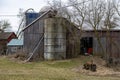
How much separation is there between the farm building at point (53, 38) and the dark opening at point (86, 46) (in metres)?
2.24

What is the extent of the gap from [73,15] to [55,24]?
2.20 m

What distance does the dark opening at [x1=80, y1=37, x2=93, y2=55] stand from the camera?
1284 inches

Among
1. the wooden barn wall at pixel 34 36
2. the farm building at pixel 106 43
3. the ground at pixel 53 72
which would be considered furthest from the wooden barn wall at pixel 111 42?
the wooden barn wall at pixel 34 36

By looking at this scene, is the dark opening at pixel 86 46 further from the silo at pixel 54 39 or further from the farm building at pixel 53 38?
the silo at pixel 54 39

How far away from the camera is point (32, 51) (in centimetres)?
3152

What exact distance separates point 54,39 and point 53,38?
0.15m

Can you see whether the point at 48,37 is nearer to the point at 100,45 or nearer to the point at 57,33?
the point at 57,33

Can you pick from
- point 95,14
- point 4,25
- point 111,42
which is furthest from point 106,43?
point 4,25

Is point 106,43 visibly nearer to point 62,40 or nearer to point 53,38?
A: point 62,40

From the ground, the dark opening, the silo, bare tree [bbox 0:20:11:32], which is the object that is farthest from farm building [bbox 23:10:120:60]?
bare tree [bbox 0:20:11:32]

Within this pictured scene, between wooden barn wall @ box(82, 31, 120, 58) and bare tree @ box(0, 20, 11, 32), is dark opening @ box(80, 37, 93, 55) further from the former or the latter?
bare tree @ box(0, 20, 11, 32)

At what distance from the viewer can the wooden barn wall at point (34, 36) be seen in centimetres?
3076

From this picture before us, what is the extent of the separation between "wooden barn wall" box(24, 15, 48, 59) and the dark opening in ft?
17.0

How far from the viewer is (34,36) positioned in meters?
31.9
